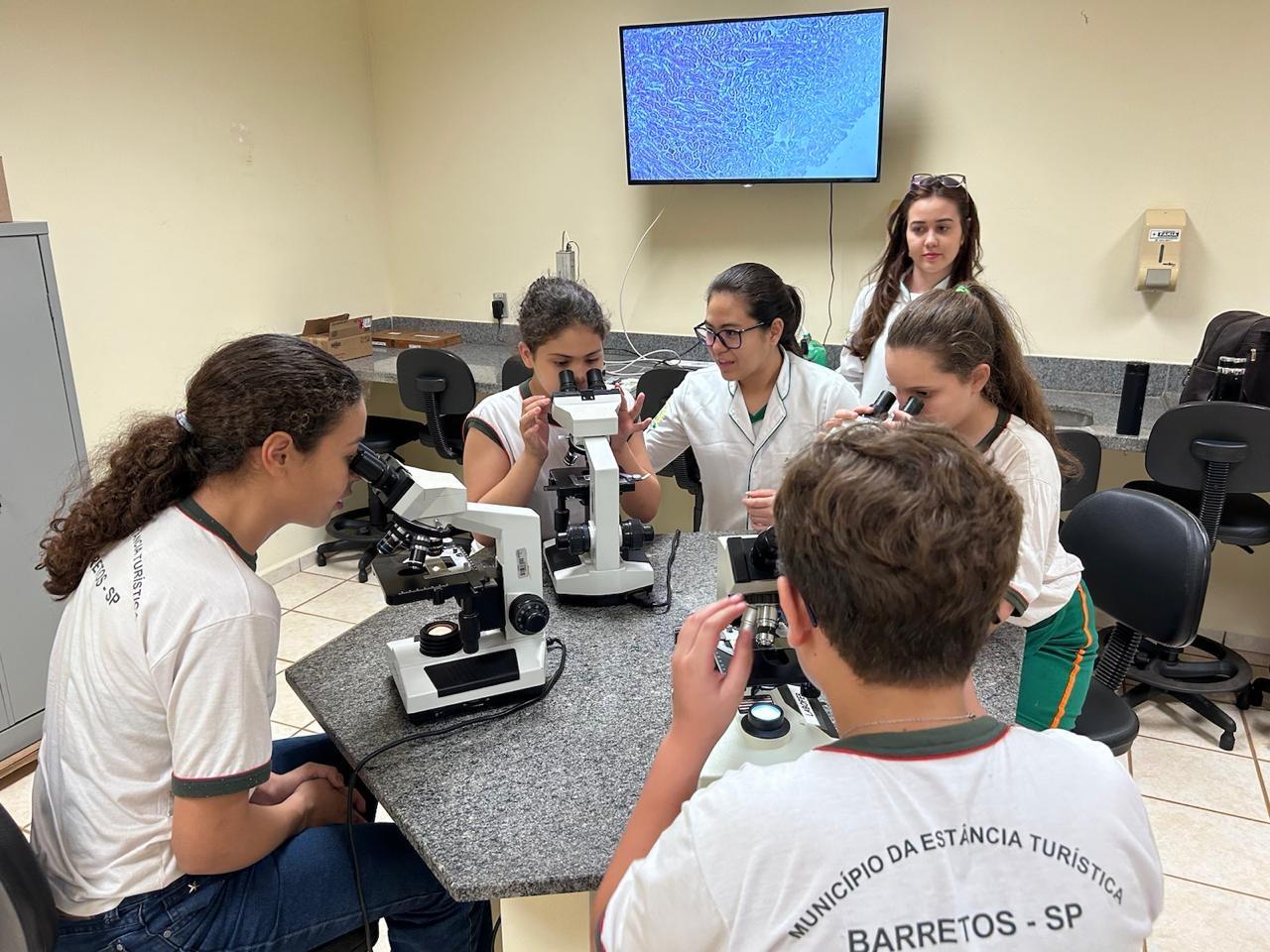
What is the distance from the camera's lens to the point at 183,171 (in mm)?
3213

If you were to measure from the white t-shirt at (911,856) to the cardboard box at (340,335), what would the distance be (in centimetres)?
329

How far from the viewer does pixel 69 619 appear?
110 centimetres

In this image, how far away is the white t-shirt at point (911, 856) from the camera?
66cm

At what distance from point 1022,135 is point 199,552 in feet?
9.71

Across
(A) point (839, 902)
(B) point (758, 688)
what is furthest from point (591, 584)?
(A) point (839, 902)

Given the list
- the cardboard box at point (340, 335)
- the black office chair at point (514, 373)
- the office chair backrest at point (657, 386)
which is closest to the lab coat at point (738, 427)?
the office chair backrest at point (657, 386)

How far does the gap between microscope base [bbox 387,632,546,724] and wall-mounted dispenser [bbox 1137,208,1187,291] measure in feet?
8.39

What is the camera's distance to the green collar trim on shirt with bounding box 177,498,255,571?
111cm

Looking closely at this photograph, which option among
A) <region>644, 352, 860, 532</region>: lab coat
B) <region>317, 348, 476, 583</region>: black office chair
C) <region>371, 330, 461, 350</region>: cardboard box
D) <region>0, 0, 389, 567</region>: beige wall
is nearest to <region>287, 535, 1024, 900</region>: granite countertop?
<region>644, 352, 860, 532</region>: lab coat

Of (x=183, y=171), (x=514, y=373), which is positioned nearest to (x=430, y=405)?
(x=514, y=373)

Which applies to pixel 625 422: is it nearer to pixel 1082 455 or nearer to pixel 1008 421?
pixel 1008 421

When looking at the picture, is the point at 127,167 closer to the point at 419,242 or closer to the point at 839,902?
the point at 419,242

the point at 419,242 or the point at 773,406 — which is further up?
the point at 419,242

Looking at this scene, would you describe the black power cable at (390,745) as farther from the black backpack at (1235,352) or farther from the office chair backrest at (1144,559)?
the black backpack at (1235,352)
